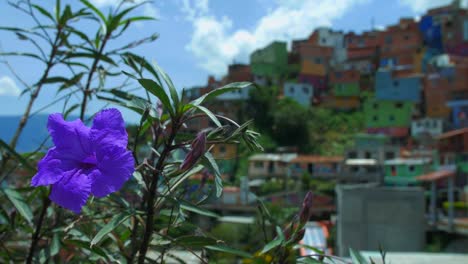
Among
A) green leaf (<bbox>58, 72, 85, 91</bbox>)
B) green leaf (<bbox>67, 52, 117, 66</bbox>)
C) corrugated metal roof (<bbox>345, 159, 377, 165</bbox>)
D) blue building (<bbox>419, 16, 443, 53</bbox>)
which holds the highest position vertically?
blue building (<bbox>419, 16, 443, 53</bbox>)

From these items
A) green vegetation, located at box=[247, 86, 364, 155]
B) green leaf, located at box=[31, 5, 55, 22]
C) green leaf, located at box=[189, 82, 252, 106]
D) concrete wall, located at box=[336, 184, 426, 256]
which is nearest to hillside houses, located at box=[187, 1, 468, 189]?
green vegetation, located at box=[247, 86, 364, 155]

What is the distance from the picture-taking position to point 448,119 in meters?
17.9

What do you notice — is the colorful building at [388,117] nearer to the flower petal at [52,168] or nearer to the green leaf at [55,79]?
the green leaf at [55,79]

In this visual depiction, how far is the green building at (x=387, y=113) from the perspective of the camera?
757 inches

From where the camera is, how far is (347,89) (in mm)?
22062

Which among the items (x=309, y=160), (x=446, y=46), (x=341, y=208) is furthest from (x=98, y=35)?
(x=446, y=46)

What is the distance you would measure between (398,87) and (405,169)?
560cm

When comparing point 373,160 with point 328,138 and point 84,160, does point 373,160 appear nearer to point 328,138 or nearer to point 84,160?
point 328,138

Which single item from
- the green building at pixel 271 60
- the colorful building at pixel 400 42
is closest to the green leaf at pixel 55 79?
the green building at pixel 271 60

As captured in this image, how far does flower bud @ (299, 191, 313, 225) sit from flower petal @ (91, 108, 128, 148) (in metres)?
0.21

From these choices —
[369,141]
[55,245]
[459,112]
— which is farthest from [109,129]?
[459,112]

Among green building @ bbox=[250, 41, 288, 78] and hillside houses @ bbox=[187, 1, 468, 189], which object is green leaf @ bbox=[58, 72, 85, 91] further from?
green building @ bbox=[250, 41, 288, 78]

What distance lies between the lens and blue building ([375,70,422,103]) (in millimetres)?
19266

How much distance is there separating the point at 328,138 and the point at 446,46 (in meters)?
7.20
